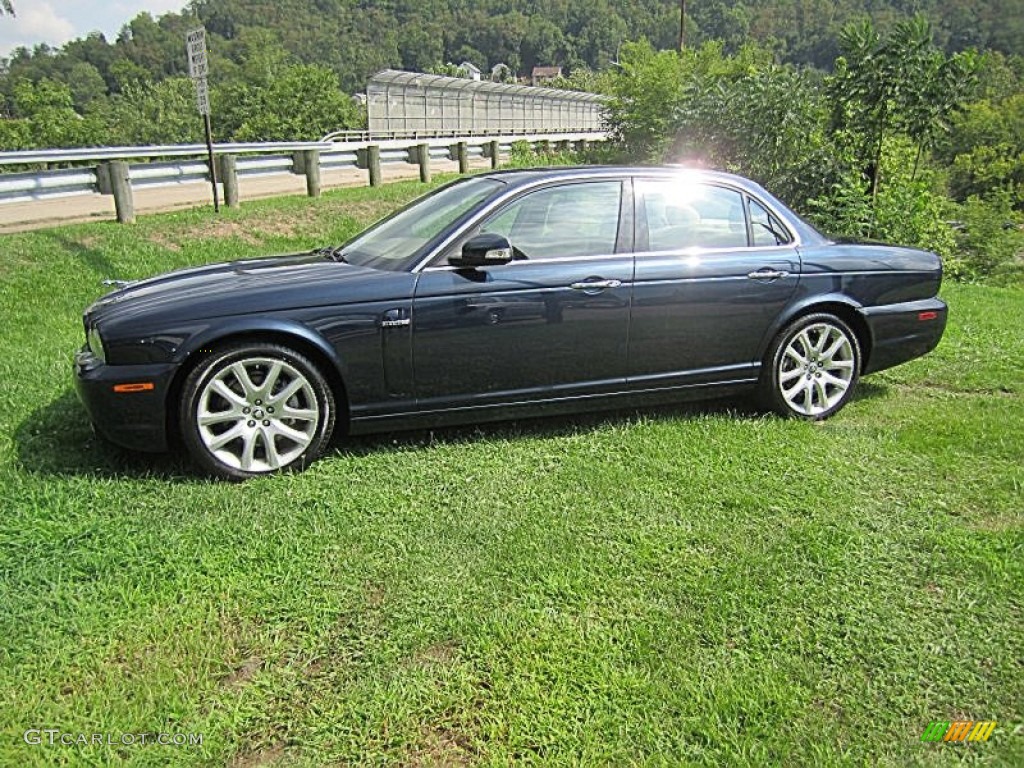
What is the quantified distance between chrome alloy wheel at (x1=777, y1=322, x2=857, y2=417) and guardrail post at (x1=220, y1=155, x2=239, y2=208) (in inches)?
339

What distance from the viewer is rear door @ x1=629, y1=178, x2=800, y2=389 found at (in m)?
4.14

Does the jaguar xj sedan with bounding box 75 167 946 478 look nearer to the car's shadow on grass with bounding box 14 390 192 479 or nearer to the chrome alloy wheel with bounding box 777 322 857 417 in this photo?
the chrome alloy wheel with bounding box 777 322 857 417

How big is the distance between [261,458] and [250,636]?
4.28 ft

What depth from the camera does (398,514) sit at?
128 inches

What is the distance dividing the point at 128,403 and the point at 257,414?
55 centimetres

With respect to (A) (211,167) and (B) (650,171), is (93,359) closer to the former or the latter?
(B) (650,171)

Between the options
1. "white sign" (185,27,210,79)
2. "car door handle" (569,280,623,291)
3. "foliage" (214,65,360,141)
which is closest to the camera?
"car door handle" (569,280,623,291)

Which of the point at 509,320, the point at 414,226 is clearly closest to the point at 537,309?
the point at 509,320

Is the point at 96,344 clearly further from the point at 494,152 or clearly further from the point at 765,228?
the point at 494,152

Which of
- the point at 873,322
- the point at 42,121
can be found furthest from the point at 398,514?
the point at 42,121

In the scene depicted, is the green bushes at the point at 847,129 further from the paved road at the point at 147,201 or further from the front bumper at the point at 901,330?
the front bumper at the point at 901,330

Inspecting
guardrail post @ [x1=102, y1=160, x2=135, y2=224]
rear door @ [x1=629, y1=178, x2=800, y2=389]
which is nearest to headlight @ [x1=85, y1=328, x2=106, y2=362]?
rear door @ [x1=629, y1=178, x2=800, y2=389]

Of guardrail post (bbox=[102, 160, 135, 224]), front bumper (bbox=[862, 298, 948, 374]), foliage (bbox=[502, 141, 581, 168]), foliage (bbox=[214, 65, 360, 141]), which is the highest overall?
foliage (bbox=[214, 65, 360, 141])

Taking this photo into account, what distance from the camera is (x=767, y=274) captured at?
434 centimetres
